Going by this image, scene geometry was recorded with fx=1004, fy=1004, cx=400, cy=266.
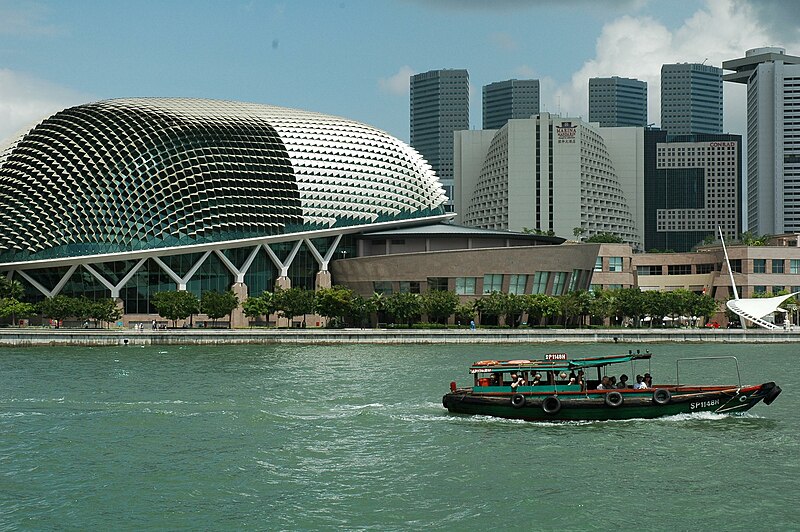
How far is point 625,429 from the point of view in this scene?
141 ft

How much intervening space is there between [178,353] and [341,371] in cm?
2386

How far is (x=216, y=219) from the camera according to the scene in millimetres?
121625

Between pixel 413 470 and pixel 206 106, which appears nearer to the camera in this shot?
pixel 413 470

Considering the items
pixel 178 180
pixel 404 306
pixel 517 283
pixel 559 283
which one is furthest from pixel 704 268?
pixel 178 180

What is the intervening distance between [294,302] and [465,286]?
2112 centimetres

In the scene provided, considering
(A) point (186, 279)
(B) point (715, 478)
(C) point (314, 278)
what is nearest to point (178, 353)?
(A) point (186, 279)

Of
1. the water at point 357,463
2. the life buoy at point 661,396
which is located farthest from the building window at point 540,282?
the life buoy at point 661,396

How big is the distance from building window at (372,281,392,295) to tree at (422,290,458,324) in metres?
11.5

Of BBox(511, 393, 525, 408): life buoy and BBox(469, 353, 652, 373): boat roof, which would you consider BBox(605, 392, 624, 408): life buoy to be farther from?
BBox(511, 393, 525, 408): life buoy

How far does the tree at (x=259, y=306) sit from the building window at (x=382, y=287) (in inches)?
559

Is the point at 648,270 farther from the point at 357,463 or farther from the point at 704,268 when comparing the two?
the point at 357,463

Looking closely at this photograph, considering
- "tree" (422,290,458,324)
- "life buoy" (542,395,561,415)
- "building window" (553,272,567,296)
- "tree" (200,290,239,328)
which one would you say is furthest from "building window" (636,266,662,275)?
"life buoy" (542,395,561,415)

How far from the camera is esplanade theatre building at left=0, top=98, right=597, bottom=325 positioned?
11956cm

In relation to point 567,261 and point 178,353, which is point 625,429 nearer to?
point 178,353
